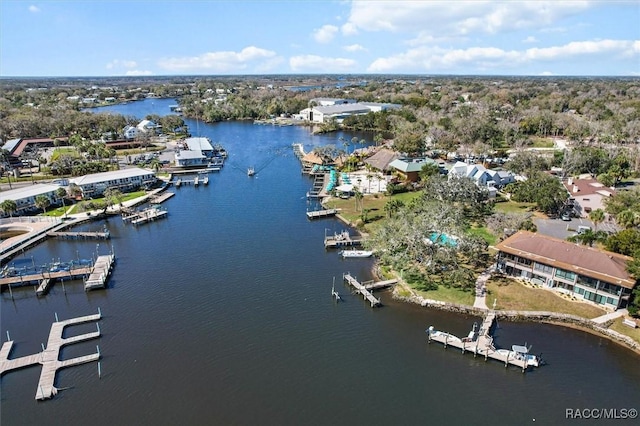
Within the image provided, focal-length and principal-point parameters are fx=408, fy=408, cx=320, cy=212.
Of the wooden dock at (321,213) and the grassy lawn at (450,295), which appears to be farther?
the wooden dock at (321,213)

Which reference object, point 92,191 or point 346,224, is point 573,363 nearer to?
point 346,224

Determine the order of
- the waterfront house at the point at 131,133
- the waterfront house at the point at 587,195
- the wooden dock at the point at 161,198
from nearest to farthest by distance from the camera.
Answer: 1. the waterfront house at the point at 587,195
2. the wooden dock at the point at 161,198
3. the waterfront house at the point at 131,133

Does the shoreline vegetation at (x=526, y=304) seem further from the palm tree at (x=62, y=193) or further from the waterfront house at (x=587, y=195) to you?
the palm tree at (x=62, y=193)

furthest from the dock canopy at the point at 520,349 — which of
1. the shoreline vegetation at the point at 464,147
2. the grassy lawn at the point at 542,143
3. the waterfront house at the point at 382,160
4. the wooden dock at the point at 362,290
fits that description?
the grassy lawn at the point at 542,143

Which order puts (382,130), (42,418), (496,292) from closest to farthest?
(42,418)
(496,292)
(382,130)

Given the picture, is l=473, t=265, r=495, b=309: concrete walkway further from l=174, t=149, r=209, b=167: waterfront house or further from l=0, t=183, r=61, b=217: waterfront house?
l=174, t=149, r=209, b=167: waterfront house

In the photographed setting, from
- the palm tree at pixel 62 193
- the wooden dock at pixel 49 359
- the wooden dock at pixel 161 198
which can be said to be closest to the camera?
the wooden dock at pixel 49 359

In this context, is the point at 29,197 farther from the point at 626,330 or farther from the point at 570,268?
the point at 626,330

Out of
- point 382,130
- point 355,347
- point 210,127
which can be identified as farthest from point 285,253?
point 210,127
